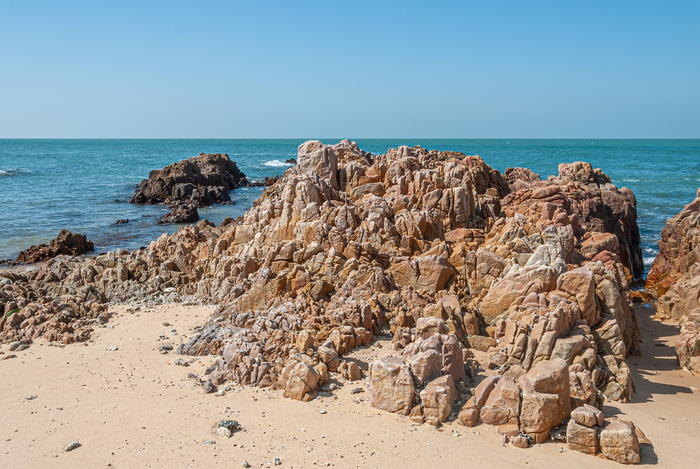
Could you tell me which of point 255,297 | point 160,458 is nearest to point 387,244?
point 255,297

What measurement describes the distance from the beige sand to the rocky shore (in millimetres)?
413

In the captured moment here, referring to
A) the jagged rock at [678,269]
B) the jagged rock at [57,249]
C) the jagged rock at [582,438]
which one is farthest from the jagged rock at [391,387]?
the jagged rock at [57,249]

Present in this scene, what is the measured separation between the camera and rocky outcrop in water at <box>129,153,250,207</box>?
51.1 m

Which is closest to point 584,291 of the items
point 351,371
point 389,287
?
point 389,287

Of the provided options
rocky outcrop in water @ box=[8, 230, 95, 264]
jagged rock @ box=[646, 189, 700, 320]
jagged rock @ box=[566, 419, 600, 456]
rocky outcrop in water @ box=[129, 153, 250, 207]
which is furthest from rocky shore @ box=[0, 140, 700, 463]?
rocky outcrop in water @ box=[129, 153, 250, 207]

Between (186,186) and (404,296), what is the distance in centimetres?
4204

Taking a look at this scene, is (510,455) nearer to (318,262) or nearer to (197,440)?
(197,440)

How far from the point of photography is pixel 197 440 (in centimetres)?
924

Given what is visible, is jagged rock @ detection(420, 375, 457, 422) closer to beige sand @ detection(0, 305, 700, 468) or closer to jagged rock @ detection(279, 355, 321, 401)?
beige sand @ detection(0, 305, 700, 468)

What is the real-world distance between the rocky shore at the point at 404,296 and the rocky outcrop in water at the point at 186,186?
92.4ft

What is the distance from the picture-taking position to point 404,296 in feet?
48.0

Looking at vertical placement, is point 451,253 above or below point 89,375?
above

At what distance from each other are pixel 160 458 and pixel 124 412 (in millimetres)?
1920

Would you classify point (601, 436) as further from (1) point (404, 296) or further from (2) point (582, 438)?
(1) point (404, 296)
